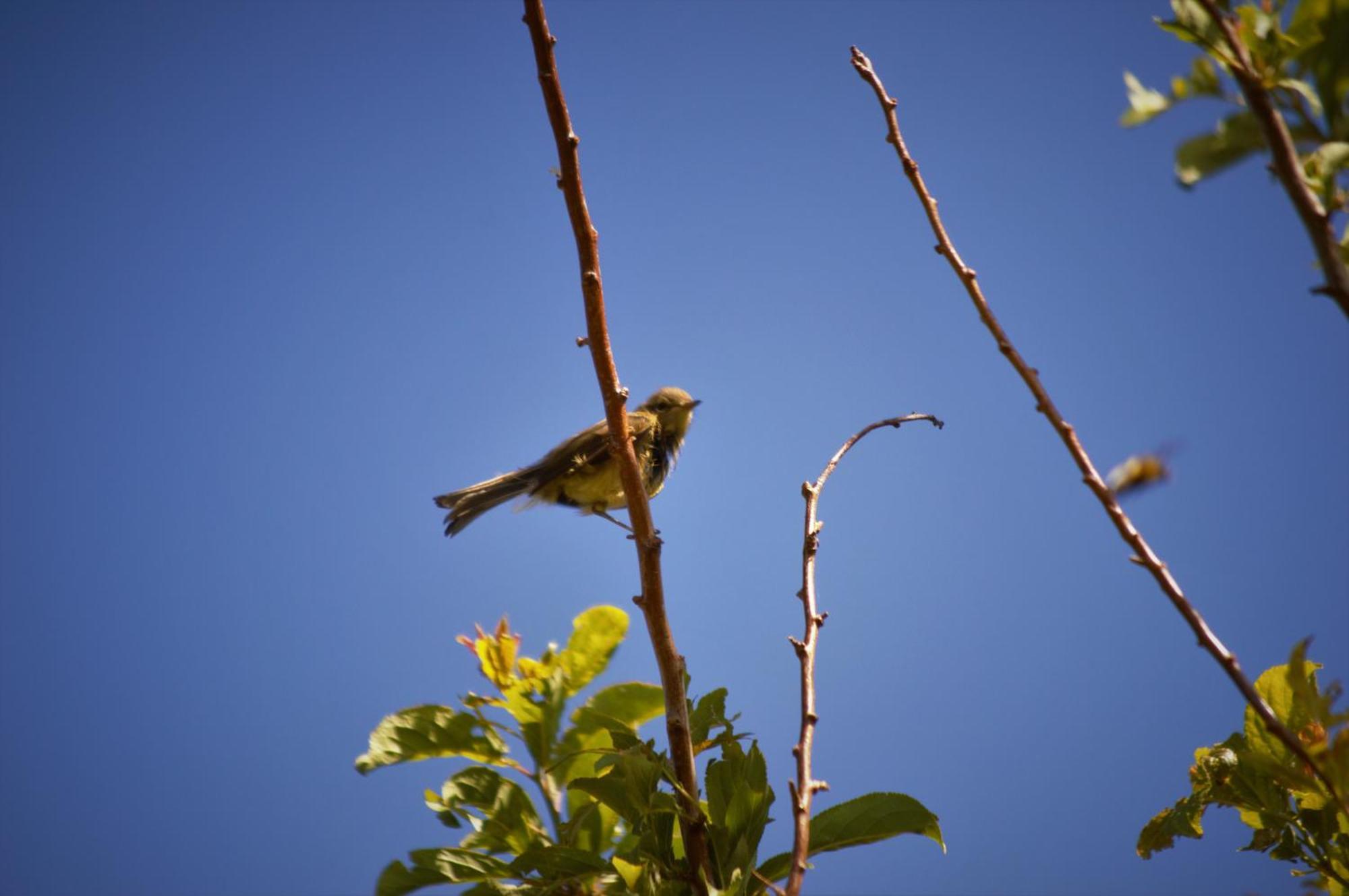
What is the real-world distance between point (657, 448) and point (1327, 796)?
592 centimetres

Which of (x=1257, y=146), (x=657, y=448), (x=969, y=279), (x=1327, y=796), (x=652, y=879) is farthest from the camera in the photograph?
(x=657, y=448)

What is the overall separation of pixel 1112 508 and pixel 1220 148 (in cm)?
49

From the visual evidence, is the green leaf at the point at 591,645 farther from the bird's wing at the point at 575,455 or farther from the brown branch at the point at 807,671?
the bird's wing at the point at 575,455

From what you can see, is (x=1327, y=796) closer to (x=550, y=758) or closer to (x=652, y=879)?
(x=652, y=879)

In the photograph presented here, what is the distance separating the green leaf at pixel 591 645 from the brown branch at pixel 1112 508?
66.4 inches

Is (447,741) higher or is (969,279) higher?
(969,279)

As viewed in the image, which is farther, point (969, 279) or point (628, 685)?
point (628, 685)

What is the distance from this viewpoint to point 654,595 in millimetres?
2580

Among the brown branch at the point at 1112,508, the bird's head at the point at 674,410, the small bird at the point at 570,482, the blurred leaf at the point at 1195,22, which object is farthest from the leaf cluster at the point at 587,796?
the bird's head at the point at 674,410

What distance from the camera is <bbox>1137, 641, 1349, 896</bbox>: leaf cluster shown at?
2078 millimetres

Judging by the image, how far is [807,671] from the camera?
209cm

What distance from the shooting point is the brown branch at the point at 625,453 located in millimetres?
2283

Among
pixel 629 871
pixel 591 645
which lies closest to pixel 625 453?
pixel 591 645

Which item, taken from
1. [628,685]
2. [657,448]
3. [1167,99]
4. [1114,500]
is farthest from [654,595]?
[657,448]
